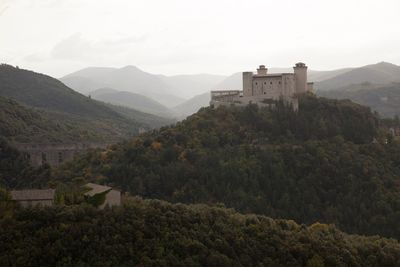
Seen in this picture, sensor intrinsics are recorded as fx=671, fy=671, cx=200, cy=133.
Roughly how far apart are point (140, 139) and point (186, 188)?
33.4ft

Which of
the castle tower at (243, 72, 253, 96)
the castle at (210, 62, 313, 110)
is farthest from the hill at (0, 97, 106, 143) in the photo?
the castle tower at (243, 72, 253, 96)

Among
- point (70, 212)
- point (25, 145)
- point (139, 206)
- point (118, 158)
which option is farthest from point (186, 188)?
point (70, 212)

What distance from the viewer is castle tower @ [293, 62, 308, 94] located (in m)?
76.9

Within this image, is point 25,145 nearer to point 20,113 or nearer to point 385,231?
point 20,113

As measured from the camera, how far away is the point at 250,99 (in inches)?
2970

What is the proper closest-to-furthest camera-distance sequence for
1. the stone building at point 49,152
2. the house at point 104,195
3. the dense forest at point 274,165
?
the house at point 104,195
the dense forest at point 274,165
the stone building at point 49,152

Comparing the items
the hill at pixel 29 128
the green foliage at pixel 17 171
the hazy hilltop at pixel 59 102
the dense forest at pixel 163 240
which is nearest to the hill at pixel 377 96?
the hazy hilltop at pixel 59 102

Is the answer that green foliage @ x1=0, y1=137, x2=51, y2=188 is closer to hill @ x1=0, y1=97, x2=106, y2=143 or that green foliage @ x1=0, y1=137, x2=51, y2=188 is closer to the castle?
hill @ x1=0, y1=97, x2=106, y2=143

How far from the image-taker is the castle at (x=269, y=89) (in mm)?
74875

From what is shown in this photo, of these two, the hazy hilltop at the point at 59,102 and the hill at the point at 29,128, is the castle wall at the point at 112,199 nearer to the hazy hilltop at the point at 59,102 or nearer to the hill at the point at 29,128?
the hill at the point at 29,128

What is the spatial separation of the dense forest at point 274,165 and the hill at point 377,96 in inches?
4073

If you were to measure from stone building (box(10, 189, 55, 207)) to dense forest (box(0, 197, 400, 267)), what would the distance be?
93cm

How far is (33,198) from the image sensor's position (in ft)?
111

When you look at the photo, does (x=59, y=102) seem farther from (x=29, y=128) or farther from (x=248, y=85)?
(x=248, y=85)
